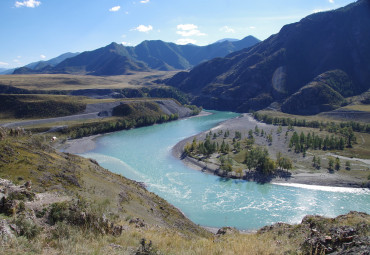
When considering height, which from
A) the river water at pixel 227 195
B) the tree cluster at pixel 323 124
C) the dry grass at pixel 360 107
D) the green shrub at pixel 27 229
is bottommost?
the river water at pixel 227 195

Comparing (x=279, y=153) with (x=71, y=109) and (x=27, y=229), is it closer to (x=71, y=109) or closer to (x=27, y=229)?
(x=27, y=229)

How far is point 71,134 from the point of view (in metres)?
96.4

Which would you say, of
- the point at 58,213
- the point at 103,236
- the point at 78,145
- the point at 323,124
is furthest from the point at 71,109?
the point at 103,236

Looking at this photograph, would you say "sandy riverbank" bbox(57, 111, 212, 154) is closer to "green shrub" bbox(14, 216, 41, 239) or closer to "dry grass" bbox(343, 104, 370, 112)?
"green shrub" bbox(14, 216, 41, 239)

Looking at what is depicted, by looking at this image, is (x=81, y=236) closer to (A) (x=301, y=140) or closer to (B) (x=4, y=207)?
(B) (x=4, y=207)

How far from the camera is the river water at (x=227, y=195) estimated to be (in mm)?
40562

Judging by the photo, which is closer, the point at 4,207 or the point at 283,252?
the point at 283,252

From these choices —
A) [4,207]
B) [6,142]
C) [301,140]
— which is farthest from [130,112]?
[4,207]

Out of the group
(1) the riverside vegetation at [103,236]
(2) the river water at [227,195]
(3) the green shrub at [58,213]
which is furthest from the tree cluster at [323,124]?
(3) the green shrub at [58,213]

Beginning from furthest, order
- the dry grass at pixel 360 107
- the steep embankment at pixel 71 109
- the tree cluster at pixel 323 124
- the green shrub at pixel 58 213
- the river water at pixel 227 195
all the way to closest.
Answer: the dry grass at pixel 360 107, the steep embankment at pixel 71 109, the tree cluster at pixel 323 124, the river water at pixel 227 195, the green shrub at pixel 58 213

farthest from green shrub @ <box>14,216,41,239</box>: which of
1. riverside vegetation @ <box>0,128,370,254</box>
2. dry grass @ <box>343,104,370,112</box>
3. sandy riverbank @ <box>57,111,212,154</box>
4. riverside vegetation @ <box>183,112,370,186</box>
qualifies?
dry grass @ <box>343,104,370,112</box>

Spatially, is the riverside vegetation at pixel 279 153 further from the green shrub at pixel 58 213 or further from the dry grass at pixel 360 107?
the green shrub at pixel 58 213

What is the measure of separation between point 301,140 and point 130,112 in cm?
8264

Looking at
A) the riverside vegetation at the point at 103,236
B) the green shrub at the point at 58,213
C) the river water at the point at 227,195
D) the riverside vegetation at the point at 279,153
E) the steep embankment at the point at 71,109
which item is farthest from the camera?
the steep embankment at the point at 71,109
